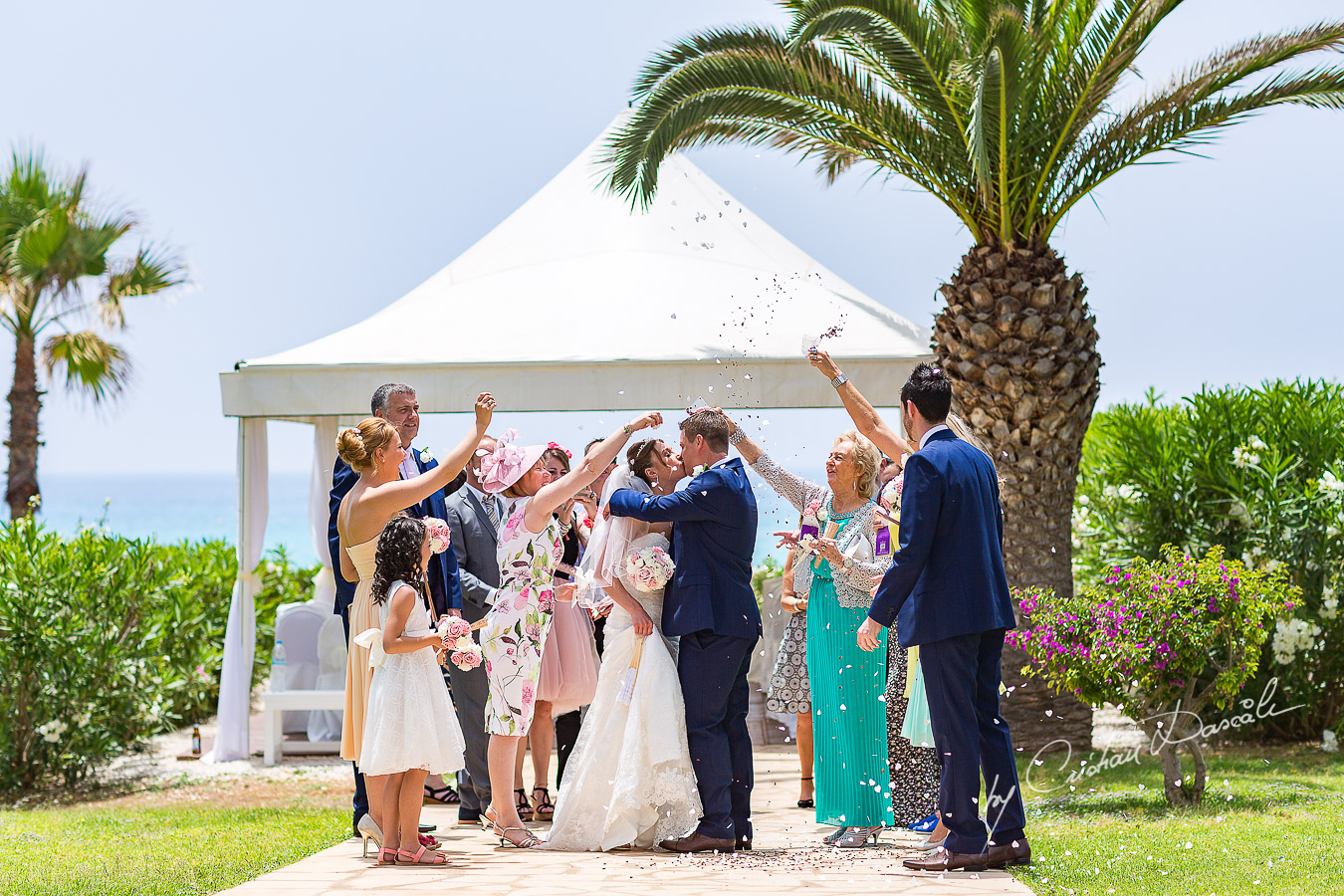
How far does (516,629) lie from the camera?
5.76 meters

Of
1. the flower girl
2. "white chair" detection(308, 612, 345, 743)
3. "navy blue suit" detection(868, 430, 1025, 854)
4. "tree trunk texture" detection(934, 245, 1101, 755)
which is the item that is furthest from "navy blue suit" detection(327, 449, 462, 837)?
"tree trunk texture" detection(934, 245, 1101, 755)

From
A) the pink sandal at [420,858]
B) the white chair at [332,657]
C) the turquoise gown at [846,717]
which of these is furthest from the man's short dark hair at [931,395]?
the white chair at [332,657]

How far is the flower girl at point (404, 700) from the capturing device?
509 centimetres

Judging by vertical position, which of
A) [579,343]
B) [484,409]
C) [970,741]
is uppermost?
[579,343]

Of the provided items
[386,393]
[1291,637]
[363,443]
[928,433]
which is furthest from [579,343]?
[1291,637]

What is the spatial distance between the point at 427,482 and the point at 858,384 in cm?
440

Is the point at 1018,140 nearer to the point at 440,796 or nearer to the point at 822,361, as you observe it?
the point at 822,361

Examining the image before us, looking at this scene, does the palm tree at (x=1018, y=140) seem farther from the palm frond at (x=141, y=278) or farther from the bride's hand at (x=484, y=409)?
the palm frond at (x=141, y=278)

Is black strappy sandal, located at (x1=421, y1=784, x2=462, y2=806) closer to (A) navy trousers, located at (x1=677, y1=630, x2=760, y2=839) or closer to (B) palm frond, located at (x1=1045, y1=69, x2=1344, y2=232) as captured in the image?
(A) navy trousers, located at (x1=677, y1=630, x2=760, y2=839)

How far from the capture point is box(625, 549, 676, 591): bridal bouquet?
215 inches

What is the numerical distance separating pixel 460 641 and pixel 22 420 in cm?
1576

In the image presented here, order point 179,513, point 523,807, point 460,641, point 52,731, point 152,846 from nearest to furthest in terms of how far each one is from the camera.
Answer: point 460,641 < point 152,846 < point 523,807 < point 52,731 < point 179,513

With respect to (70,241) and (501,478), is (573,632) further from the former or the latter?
(70,241)

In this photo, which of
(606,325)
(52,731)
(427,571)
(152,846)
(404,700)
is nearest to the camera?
(404,700)
